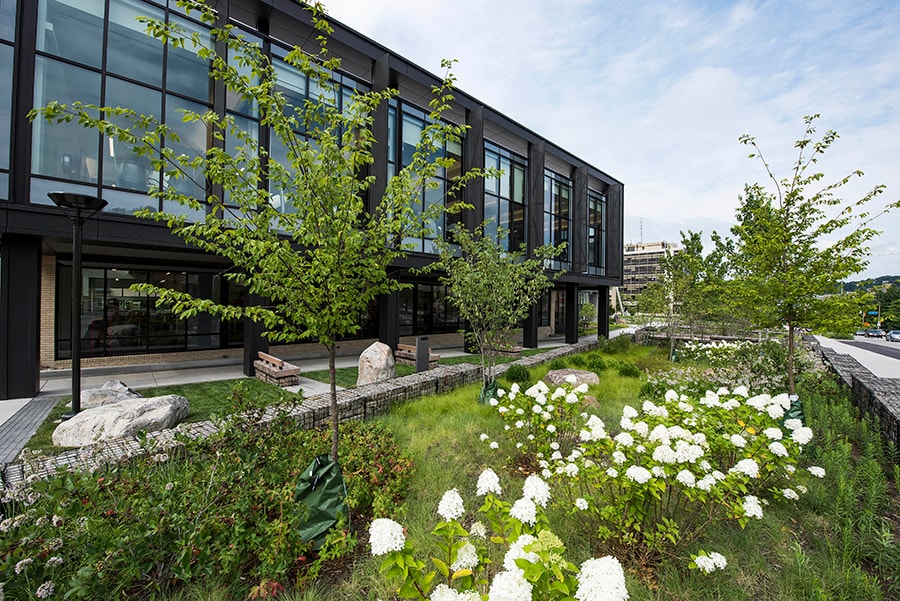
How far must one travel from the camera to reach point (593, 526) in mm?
3658

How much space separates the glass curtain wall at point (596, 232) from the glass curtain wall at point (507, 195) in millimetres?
7315

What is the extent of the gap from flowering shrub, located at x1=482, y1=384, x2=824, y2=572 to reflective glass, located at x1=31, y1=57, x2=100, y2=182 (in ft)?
40.7

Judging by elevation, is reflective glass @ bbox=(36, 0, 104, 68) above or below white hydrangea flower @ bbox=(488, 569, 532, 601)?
above

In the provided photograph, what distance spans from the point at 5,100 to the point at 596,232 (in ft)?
90.9

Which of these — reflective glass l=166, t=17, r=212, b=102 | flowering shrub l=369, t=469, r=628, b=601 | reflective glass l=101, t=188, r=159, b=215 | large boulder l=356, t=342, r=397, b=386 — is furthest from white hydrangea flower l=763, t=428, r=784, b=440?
reflective glass l=166, t=17, r=212, b=102

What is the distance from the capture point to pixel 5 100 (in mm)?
8203

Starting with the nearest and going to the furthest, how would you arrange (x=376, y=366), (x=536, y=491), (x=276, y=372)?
(x=536, y=491)
(x=276, y=372)
(x=376, y=366)

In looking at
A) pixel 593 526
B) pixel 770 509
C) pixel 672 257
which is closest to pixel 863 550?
pixel 770 509

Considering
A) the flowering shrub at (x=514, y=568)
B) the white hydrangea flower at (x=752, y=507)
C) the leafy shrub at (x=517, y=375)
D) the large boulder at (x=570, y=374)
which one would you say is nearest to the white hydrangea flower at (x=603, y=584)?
the flowering shrub at (x=514, y=568)

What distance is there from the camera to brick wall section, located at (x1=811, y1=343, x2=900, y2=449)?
5309 mm

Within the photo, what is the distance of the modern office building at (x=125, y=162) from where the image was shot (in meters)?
8.19

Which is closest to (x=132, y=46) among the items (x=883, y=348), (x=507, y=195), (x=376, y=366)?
(x=376, y=366)

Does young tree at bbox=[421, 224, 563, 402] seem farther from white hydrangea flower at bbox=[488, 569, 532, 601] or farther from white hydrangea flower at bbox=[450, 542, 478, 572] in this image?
white hydrangea flower at bbox=[488, 569, 532, 601]

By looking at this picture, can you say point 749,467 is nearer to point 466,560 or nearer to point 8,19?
point 466,560
